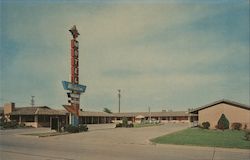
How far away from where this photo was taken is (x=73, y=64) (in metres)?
39.2

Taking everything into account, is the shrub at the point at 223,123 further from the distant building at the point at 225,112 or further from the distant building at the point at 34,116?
the distant building at the point at 34,116

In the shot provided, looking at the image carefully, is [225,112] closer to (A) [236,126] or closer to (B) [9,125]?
(A) [236,126]

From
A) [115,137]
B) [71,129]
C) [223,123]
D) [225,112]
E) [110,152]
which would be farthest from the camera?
[225,112]

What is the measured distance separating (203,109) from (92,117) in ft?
133

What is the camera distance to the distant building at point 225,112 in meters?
41.5

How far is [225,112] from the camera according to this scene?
4281 cm

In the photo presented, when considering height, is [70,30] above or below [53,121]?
above

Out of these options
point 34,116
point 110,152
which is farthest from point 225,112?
point 34,116

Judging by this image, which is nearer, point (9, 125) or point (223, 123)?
point (223, 123)

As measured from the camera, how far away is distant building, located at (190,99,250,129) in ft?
136

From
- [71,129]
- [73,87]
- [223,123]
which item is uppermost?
[73,87]

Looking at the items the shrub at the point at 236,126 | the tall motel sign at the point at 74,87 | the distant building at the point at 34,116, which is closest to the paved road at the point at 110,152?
the tall motel sign at the point at 74,87

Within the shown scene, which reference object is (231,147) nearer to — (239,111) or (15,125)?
(239,111)

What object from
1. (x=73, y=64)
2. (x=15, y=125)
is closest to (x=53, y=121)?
(x=73, y=64)
